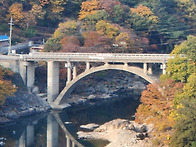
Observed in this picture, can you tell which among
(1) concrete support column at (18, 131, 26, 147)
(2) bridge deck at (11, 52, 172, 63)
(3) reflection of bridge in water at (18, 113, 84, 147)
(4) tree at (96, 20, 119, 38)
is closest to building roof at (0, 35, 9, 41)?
(2) bridge deck at (11, 52, 172, 63)

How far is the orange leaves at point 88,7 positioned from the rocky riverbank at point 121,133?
24608 millimetres

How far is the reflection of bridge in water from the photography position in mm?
39375

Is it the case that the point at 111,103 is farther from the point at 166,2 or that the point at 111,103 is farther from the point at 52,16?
the point at 166,2

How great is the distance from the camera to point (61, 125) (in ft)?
145

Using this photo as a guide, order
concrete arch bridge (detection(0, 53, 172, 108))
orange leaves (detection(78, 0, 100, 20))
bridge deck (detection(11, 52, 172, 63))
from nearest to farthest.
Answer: bridge deck (detection(11, 52, 172, 63))
concrete arch bridge (detection(0, 53, 172, 108))
orange leaves (detection(78, 0, 100, 20))

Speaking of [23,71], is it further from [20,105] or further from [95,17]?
[95,17]

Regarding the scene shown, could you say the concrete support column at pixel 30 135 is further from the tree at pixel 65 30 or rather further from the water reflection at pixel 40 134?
the tree at pixel 65 30

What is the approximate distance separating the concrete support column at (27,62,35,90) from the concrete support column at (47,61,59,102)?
1937 millimetres

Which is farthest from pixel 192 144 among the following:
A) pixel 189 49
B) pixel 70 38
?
pixel 70 38

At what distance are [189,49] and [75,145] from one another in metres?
11.7

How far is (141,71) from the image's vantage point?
1786 inches

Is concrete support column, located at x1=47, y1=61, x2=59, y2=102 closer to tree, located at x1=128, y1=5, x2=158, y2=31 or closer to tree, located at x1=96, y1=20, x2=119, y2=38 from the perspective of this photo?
tree, located at x1=96, y1=20, x2=119, y2=38

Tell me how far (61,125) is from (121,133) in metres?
6.24

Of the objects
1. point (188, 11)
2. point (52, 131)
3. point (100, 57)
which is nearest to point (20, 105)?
point (52, 131)
